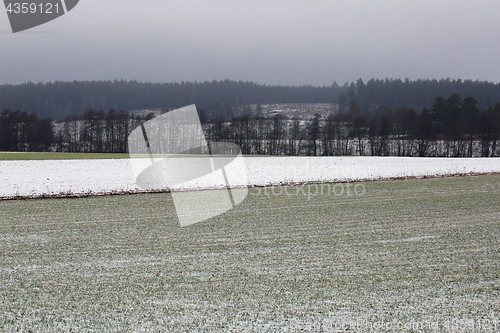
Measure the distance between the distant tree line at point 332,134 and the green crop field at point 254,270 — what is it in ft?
236

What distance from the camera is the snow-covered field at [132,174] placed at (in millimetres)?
20234

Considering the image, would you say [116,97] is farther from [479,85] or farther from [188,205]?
[188,205]

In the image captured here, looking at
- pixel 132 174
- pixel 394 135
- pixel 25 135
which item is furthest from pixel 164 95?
pixel 132 174

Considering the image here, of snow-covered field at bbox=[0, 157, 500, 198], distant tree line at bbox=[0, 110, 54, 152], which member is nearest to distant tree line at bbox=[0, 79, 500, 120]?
distant tree line at bbox=[0, 110, 54, 152]

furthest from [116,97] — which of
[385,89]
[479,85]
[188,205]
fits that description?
[188,205]

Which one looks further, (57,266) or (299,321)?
(57,266)

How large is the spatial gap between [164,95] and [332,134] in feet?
347

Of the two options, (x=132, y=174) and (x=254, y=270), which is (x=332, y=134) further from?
(x=254, y=270)

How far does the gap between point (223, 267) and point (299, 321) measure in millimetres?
2503

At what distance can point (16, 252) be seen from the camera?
862cm

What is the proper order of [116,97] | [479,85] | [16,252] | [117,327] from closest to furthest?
[117,327] < [16,252] < [479,85] < [116,97]

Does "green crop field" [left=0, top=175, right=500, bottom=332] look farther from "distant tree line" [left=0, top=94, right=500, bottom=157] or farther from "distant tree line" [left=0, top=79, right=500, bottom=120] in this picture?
"distant tree line" [left=0, top=79, right=500, bottom=120]

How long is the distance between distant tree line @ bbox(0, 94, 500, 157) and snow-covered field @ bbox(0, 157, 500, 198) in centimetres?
5334

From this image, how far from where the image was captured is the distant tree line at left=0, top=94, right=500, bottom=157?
81562mm
